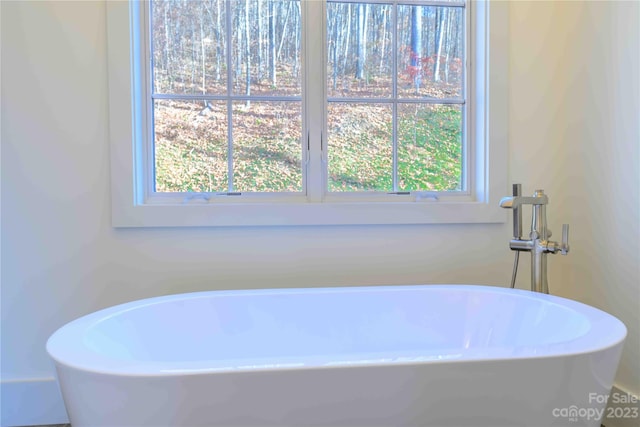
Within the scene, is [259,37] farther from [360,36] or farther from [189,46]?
[360,36]

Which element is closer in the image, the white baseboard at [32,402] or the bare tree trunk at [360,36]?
the white baseboard at [32,402]

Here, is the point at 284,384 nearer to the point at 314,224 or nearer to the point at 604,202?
the point at 314,224

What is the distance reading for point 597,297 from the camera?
5.16 feet

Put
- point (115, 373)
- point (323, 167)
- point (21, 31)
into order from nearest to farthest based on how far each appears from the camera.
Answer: point (115, 373)
point (21, 31)
point (323, 167)

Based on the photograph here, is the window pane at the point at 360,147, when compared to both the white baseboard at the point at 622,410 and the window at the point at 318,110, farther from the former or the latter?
the white baseboard at the point at 622,410

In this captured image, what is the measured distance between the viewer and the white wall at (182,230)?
4.82ft

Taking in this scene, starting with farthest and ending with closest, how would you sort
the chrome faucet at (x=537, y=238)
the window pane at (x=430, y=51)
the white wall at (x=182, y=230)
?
the window pane at (x=430, y=51)
the white wall at (x=182, y=230)
the chrome faucet at (x=537, y=238)

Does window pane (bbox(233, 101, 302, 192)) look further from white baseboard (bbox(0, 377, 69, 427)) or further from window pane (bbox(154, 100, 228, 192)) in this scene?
white baseboard (bbox(0, 377, 69, 427))

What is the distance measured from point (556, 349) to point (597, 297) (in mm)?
1021

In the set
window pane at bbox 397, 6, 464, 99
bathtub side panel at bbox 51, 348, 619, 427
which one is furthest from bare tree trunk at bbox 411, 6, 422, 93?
bathtub side panel at bbox 51, 348, 619, 427

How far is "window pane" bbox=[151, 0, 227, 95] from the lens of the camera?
162 cm

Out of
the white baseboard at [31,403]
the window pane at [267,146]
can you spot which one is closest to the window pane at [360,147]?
the window pane at [267,146]

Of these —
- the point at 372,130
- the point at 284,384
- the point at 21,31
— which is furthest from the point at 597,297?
the point at 21,31

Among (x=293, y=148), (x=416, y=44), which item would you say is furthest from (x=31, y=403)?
(x=416, y=44)
